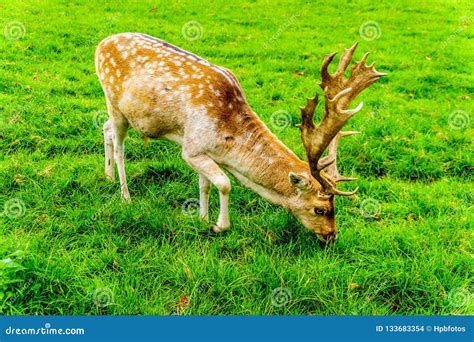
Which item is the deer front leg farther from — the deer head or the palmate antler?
the palmate antler

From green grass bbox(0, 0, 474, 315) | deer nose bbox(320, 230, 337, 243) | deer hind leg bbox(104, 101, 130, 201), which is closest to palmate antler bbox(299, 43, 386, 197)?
deer nose bbox(320, 230, 337, 243)

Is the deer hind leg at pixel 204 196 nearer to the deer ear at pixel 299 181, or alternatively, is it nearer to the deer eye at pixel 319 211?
the deer ear at pixel 299 181

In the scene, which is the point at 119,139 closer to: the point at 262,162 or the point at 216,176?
the point at 216,176

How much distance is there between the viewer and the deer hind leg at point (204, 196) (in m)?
4.65

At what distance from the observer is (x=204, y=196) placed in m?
4.72

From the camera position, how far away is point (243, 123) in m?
4.38

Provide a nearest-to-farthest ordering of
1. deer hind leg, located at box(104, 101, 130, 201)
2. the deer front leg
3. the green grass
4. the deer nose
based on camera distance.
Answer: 1. the green grass
2. the deer nose
3. the deer front leg
4. deer hind leg, located at box(104, 101, 130, 201)

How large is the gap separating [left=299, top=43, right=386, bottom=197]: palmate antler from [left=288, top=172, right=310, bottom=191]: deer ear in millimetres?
92

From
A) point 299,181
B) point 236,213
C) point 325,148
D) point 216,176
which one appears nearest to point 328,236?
point 299,181

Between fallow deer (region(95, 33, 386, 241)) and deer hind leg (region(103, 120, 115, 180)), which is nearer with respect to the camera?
fallow deer (region(95, 33, 386, 241))

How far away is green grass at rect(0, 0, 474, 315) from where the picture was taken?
11.9 feet

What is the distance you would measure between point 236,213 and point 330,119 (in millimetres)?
1442

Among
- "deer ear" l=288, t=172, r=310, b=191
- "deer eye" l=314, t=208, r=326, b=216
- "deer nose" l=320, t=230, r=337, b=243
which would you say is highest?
"deer ear" l=288, t=172, r=310, b=191

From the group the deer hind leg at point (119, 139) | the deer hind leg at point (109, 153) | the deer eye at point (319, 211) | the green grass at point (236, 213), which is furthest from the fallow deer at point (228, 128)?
the deer hind leg at point (109, 153)
